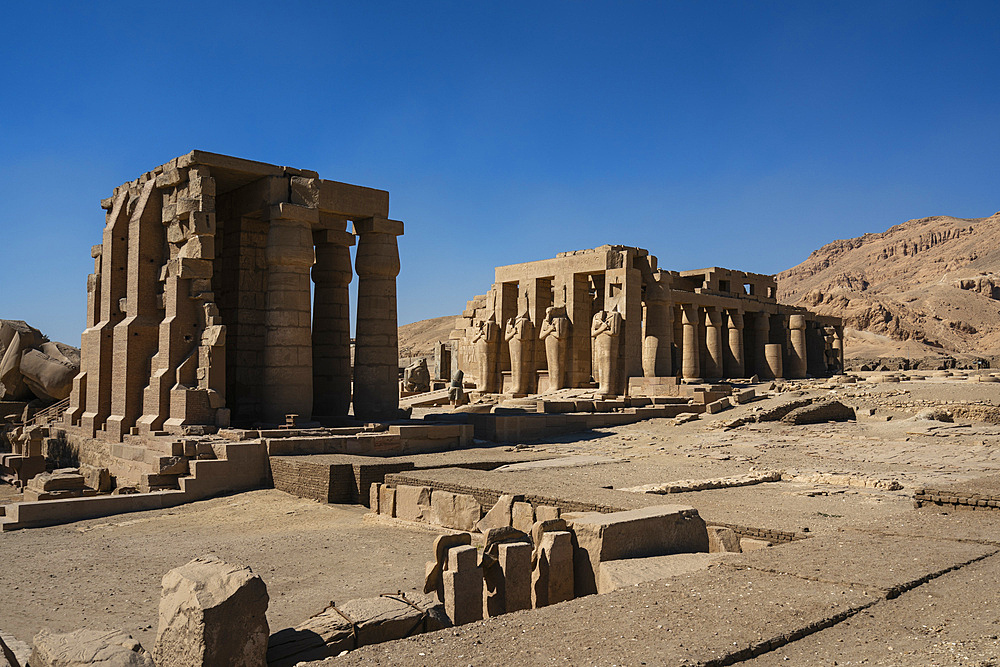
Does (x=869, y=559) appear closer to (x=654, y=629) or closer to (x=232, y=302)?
(x=654, y=629)

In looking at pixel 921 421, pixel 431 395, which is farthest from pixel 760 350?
pixel 921 421

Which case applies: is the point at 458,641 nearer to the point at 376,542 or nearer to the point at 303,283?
the point at 376,542

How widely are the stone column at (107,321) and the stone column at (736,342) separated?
2461cm

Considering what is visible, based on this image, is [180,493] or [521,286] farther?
[521,286]

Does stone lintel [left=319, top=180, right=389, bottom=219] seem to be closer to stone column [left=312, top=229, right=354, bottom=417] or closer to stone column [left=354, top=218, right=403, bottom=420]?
stone column [left=354, top=218, right=403, bottom=420]

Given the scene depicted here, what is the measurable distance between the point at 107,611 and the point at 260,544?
2194mm

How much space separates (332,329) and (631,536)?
12.1 m

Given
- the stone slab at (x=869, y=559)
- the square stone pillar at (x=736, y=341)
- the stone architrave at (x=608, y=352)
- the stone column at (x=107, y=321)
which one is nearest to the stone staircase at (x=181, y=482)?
the stone column at (x=107, y=321)

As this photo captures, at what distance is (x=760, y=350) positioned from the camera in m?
34.2

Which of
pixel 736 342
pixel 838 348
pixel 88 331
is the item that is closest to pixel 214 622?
pixel 88 331

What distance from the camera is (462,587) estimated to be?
5473 millimetres

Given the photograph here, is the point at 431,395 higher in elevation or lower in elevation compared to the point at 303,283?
lower

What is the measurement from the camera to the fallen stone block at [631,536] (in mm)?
5844

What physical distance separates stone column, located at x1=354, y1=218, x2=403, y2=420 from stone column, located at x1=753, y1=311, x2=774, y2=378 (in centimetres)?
2256
